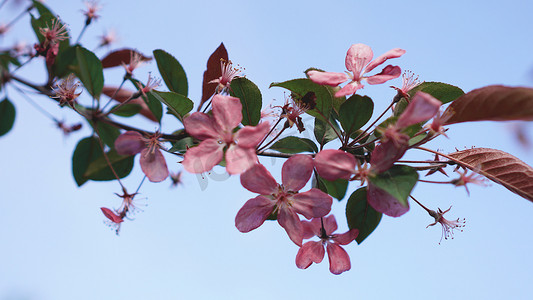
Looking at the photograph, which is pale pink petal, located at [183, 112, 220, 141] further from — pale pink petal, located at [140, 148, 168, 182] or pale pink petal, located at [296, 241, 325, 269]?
pale pink petal, located at [296, 241, 325, 269]

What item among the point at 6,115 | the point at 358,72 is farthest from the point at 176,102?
the point at 6,115

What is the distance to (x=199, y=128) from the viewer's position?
96 cm

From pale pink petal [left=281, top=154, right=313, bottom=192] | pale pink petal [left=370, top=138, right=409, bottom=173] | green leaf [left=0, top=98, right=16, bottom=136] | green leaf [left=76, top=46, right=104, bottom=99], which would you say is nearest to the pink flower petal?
pale pink petal [left=370, top=138, right=409, bottom=173]

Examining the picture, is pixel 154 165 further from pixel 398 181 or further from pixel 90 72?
pixel 398 181

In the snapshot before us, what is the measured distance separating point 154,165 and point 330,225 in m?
0.58

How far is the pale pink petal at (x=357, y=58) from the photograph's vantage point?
1079 mm

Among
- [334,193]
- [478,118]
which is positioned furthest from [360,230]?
[478,118]

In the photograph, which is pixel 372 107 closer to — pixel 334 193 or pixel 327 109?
pixel 327 109

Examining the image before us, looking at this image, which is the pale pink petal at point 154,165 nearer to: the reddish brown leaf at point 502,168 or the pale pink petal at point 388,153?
the pale pink petal at point 388,153

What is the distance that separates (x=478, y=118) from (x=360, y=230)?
1.38 ft

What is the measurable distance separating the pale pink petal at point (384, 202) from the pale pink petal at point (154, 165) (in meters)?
0.53

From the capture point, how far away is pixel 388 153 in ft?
2.71

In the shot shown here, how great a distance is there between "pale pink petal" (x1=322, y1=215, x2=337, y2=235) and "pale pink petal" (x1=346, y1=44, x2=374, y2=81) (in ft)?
1.52

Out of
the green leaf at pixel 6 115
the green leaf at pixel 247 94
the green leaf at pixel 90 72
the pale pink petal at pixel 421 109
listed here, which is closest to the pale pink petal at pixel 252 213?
the green leaf at pixel 247 94
